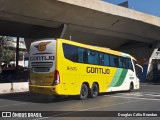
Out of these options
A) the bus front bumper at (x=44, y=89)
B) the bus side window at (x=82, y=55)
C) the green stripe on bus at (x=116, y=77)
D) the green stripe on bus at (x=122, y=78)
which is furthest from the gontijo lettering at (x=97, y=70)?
the bus front bumper at (x=44, y=89)

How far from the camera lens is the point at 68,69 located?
1639 centimetres

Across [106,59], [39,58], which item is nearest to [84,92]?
[39,58]

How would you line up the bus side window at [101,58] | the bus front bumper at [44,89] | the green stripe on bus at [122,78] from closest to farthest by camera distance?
the bus front bumper at [44,89] → the bus side window at [101,58] → the green stripe on bus at [122,78]

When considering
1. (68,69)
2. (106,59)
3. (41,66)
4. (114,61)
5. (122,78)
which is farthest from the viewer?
(122,78)

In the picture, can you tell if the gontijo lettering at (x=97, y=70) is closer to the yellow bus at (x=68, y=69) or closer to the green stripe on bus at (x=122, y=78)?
the yellow bus at (x=68, y=69)

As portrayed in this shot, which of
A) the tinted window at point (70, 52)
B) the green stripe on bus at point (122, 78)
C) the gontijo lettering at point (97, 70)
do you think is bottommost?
the green stripe on bus at point (122, 78)

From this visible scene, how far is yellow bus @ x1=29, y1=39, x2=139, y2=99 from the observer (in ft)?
51.9

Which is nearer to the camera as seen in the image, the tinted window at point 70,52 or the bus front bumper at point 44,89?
the bus front bumper at point 44,89

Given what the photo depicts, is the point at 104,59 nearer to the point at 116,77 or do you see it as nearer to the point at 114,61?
the point at 114,61

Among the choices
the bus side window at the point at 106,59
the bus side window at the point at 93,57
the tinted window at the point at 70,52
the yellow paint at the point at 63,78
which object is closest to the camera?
the yellow paint at the point at 63,78

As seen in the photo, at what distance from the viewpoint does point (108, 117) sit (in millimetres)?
10844

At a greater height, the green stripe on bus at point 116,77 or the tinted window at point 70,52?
the tinted window at point 70,52

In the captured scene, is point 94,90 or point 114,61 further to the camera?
point 114,61

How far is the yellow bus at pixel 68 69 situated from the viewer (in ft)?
51.9
